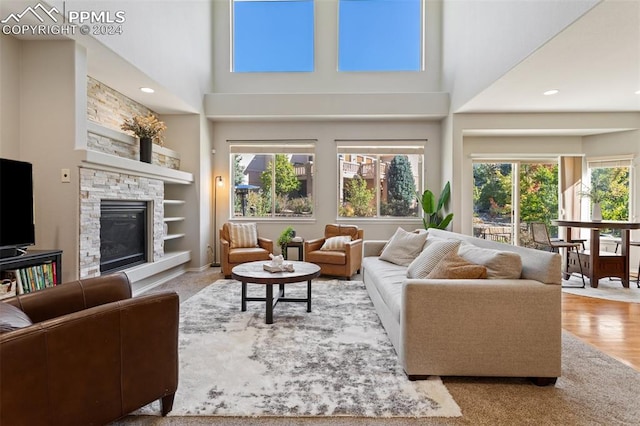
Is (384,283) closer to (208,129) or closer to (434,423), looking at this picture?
(434,423)

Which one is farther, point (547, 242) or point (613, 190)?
point (613, 190)

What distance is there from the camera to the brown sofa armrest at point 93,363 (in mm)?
1229

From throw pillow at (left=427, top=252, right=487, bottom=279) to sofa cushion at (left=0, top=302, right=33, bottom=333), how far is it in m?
2.29

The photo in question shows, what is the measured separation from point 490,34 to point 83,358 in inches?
207

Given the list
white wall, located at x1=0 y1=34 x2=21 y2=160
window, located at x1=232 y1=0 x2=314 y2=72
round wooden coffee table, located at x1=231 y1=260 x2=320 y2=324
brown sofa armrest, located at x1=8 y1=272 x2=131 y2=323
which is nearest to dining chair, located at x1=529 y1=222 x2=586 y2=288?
round wooden coffee table, located at x1=231 y1=260 x2=320 y2=324

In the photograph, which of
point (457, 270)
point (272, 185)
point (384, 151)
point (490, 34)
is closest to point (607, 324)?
point (457, 270)

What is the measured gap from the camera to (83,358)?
139 centimetres

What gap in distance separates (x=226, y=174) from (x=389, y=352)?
4.97m

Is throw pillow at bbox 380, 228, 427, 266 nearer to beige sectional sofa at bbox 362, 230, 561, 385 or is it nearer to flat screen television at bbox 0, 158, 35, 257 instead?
beige sectional sofa at bbox 362, 230, 561, 385

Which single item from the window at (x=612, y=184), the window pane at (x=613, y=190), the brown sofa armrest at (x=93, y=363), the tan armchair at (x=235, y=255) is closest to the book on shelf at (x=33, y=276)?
the brown sofa armrest at (x=93, y=363)

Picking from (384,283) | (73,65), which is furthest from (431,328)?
(73,65)

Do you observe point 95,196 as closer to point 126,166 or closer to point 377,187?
point 126,166

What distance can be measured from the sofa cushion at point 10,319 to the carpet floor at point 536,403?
743mm

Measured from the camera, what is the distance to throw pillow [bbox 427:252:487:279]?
2314 mm
